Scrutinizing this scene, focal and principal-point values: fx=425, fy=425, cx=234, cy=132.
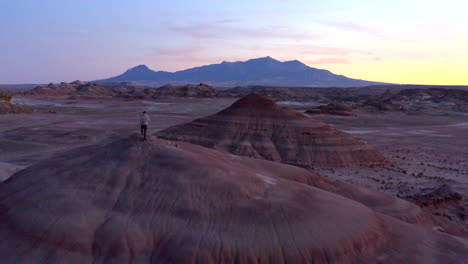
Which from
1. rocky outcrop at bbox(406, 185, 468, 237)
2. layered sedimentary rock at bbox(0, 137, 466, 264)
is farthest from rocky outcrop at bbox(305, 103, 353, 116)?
layered sedimentary rock at bbox(0, 137, 466, 264)

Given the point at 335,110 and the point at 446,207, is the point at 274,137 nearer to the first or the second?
the point at 446,207

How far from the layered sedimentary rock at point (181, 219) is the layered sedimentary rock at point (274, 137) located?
932 centimetres

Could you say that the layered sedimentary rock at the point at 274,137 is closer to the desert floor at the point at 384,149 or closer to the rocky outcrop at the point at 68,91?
the desert floor at the point at 384,149

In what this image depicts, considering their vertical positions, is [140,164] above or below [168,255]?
above

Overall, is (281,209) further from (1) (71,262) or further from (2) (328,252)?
(1) (71,262)

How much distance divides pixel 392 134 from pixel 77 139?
2215 cm

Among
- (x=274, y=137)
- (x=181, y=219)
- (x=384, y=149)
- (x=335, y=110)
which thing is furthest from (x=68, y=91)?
A: (x=181, y=219)

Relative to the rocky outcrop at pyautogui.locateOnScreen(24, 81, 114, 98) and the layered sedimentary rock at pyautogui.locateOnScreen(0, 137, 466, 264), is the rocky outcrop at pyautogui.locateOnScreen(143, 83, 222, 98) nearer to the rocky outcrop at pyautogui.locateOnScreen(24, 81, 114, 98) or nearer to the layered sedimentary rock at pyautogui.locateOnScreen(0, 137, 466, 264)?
the rocky outcrop at pyautogui.locateOnScreen(24, 81, 114, 98)

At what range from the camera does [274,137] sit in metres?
18.5

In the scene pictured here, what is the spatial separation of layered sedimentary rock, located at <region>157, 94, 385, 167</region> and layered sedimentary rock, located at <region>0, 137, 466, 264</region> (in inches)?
367

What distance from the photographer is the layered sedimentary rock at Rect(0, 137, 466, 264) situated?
6309mm

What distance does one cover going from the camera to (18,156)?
752 inches

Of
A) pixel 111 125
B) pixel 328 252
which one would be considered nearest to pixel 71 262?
pixel 328 252

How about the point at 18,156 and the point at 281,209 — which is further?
the point at 18,156
